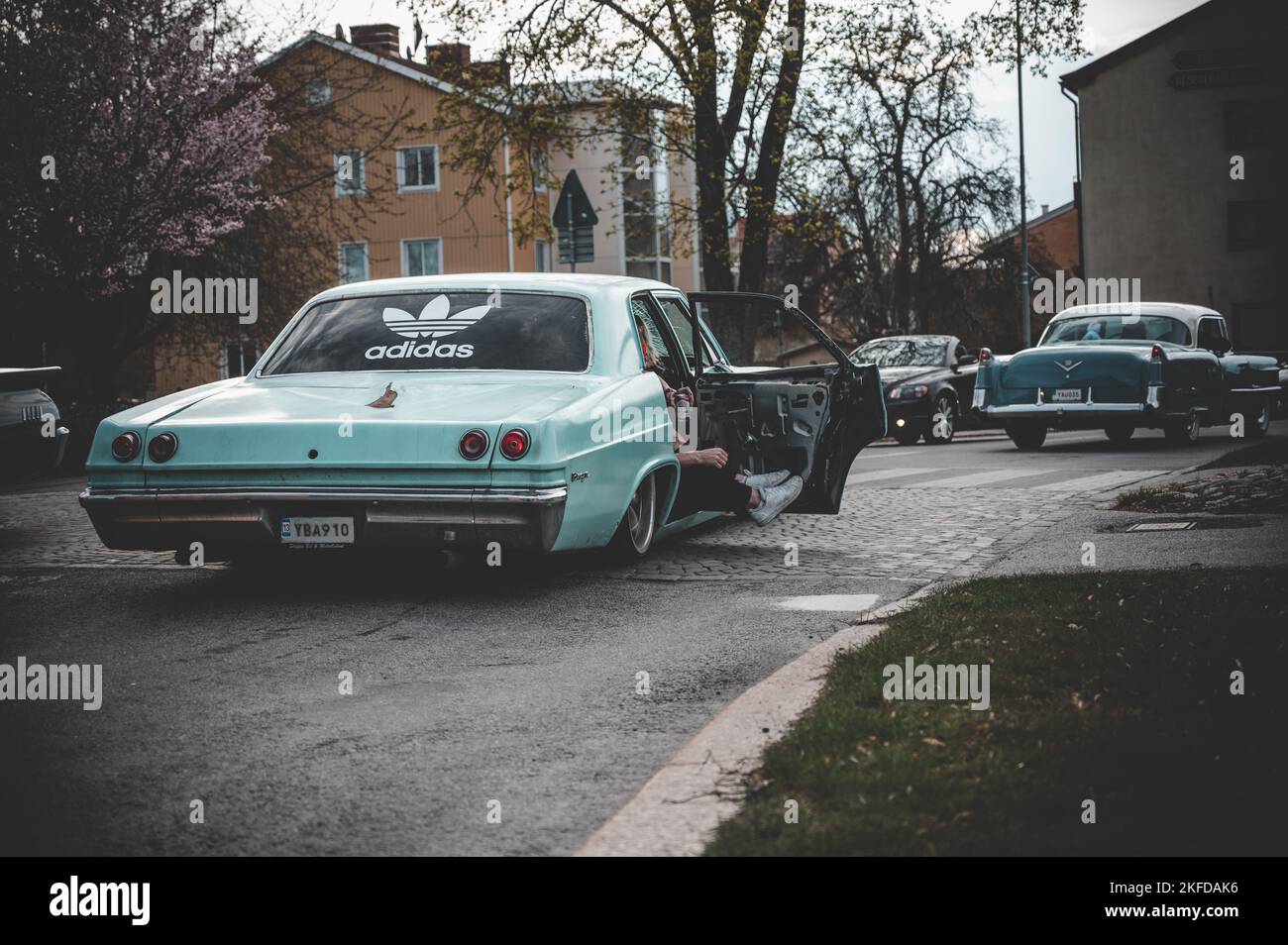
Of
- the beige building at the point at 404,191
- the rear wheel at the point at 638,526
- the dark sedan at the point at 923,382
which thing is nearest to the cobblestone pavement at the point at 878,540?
the rear wheel at the point at 638,526

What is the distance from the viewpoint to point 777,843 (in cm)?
372

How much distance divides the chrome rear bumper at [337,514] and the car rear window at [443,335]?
1.28 m

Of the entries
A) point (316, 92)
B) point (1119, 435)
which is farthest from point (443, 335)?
point (316, 92)

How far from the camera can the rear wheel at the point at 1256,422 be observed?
20.9 metres

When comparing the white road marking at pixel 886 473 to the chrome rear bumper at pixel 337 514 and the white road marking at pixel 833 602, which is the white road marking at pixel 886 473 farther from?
the chrome rear bumper at pixel 337 514

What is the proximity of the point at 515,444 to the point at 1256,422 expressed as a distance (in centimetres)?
1625

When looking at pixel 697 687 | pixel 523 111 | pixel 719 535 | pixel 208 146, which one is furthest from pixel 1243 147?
pixel 697 687

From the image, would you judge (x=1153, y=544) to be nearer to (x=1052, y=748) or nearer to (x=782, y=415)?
(x=782, y=415)

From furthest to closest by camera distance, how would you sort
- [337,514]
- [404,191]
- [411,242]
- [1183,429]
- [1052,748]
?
[411,242] → [404,191] → [1183,429] → [337,514] → [1052,748]

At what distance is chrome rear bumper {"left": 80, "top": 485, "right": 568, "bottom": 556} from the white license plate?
0.10 feet

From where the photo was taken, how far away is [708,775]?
14.8ft

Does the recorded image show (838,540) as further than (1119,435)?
No

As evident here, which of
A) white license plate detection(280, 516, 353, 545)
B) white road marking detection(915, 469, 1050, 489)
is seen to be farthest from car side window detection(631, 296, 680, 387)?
white road marking detection(915, 469, 1050, 489)

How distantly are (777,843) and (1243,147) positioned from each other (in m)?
55.6
